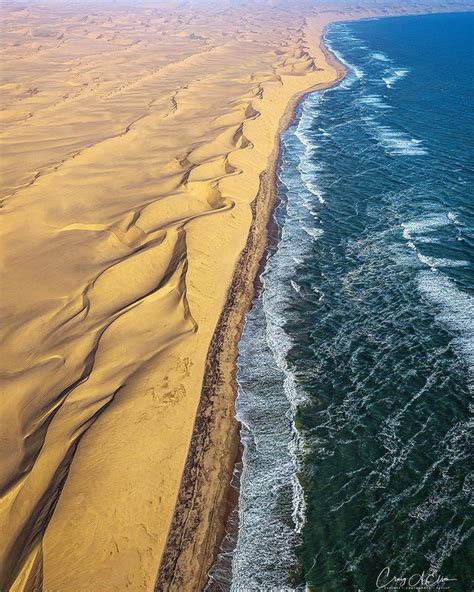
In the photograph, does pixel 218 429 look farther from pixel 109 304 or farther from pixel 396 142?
pixel 396 142

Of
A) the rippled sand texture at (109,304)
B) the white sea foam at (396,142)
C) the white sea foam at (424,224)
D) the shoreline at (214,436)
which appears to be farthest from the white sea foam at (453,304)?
the white sea foam at (396,142)

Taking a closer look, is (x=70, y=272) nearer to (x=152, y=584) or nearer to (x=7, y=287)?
(x=7, y=287)

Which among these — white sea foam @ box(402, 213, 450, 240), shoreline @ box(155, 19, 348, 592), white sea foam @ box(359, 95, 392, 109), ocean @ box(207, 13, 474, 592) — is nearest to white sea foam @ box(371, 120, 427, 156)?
ocean @ box(207, 13, 474, 592)

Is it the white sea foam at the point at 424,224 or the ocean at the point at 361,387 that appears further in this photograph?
the white sea foam at the point at 424,224

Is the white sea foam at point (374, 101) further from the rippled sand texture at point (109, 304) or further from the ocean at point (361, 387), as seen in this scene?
the ocean at point (361, 387)

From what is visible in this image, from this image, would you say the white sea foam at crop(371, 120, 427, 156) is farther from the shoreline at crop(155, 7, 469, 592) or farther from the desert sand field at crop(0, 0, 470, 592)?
the shoreline at crop(155, 7, 469, 592)

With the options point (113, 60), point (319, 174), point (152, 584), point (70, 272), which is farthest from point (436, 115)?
point (113, 60)
